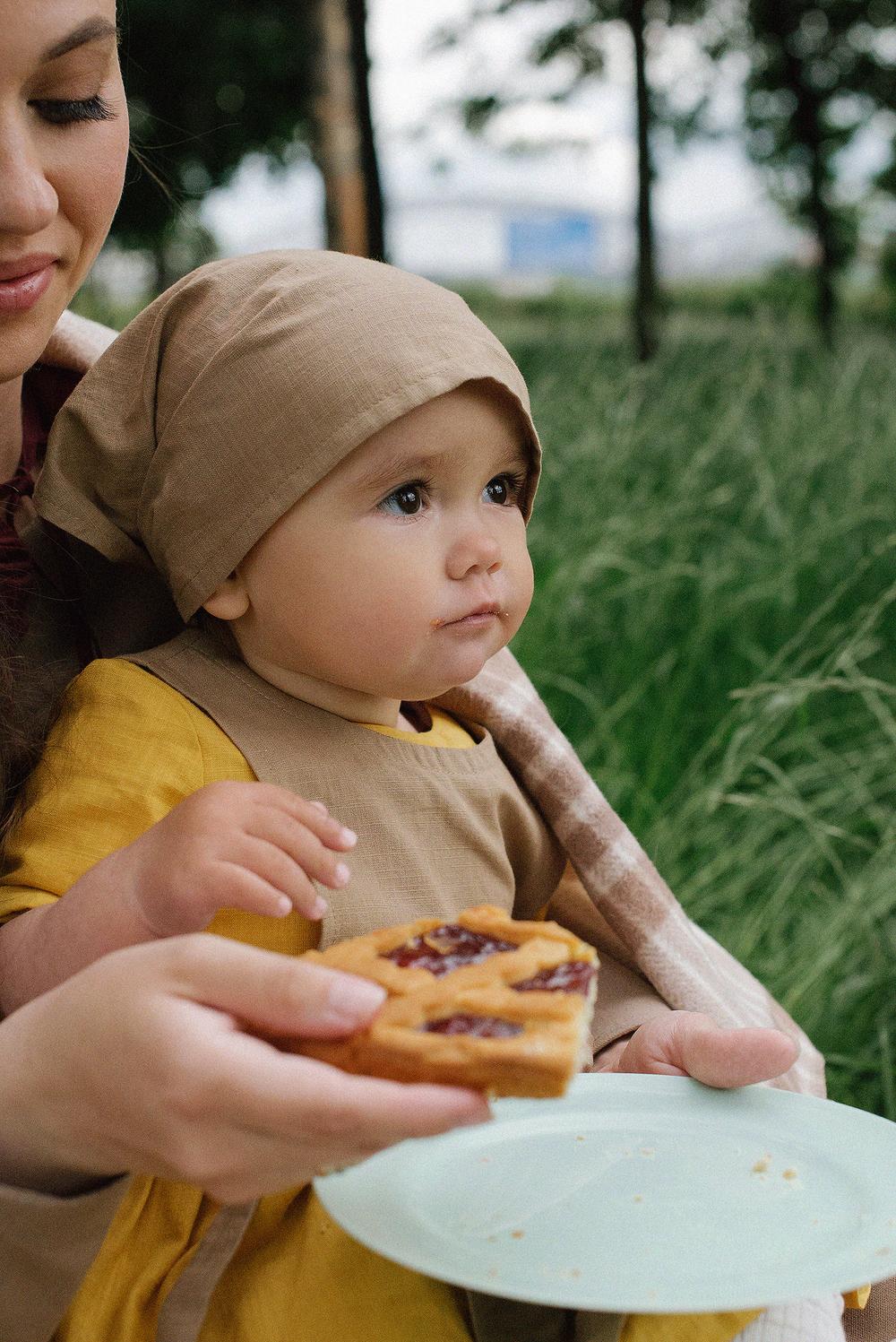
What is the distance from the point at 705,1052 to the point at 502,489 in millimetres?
682

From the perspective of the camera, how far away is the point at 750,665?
3967 millimetres

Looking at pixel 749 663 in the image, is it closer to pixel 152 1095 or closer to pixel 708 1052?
pixel 708 1052

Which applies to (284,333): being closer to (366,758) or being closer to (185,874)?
(366,758)

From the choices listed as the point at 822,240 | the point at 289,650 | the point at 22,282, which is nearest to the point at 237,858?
the point at 289,650

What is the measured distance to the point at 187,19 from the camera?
1381 centimetres

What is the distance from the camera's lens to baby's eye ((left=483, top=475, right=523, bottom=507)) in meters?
1.75

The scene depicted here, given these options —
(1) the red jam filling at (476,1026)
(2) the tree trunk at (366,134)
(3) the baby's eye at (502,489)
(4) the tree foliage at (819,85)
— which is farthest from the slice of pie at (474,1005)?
(4) the tree foliage at (819,85)

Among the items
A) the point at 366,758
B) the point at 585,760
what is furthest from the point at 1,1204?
the point at 585,760

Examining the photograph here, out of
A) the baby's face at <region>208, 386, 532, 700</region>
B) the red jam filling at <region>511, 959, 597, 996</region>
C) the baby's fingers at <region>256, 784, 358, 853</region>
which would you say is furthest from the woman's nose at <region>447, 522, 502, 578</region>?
the red jam filling at <region>511, 959, 597, 996</region>

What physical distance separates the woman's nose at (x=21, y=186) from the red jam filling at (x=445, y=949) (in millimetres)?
857

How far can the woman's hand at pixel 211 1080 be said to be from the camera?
3.58 feet

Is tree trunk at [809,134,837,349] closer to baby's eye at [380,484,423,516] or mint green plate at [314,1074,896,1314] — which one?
baby's eye at [380,484,423,516]

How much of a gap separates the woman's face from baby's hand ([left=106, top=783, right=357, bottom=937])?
65 cm

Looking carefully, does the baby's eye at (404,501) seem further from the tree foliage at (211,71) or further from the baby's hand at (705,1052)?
the tree foliage at (211,71)
